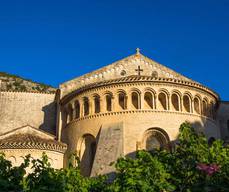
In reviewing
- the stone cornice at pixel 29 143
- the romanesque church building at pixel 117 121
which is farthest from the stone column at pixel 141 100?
the stone cornice at pixel 29 143

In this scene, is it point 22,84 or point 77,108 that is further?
point 22,84

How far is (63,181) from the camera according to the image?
40.9 ft

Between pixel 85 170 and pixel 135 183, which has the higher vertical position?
pixel 85 170

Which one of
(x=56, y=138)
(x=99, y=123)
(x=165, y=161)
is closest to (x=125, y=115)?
(x=99, y=123)

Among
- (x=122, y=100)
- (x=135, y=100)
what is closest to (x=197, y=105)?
(x=135, y=100)

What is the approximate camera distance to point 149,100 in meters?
24.1

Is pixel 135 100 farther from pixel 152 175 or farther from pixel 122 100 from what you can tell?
pixel 152 175

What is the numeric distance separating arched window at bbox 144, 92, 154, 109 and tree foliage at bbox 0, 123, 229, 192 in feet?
30.5

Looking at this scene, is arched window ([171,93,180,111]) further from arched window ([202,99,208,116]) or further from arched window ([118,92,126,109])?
arched window ([118,92,126,109])

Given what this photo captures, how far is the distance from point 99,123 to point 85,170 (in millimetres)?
3036

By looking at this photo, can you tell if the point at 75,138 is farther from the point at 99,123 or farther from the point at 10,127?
the point at 10,127

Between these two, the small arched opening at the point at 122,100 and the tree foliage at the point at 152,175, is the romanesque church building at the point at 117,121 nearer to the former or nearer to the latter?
the small arched opening at the point at 122,100

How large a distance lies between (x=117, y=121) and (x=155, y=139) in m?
2.51

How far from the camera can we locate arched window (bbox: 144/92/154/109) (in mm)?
23875
